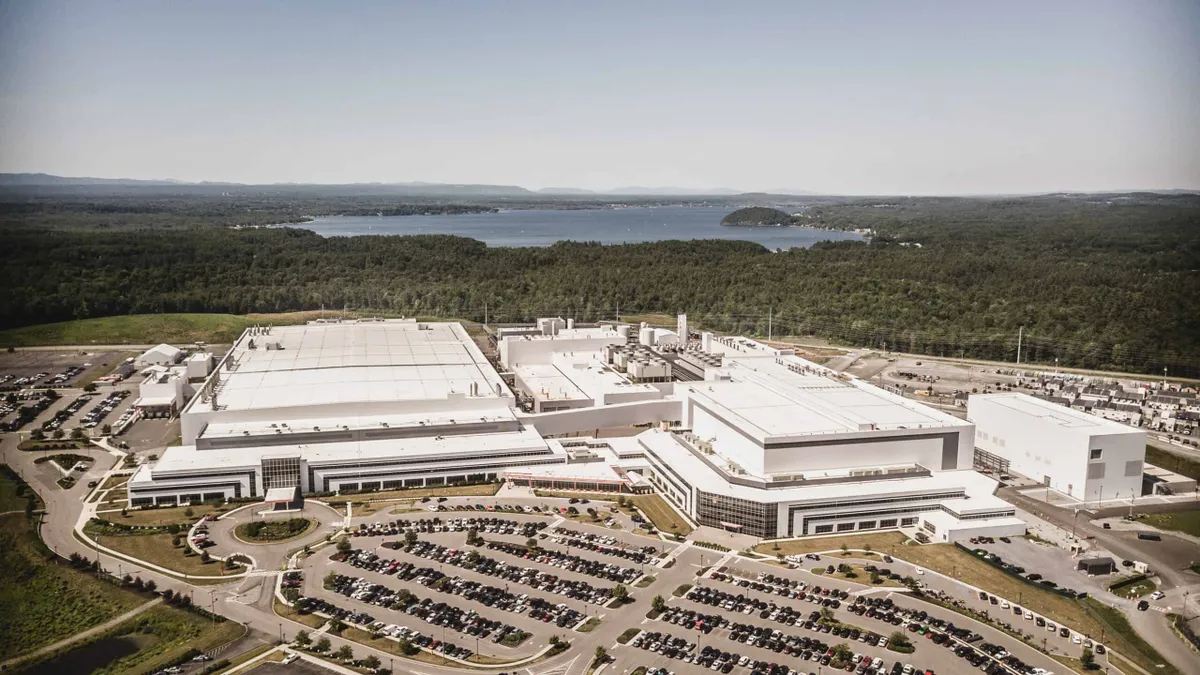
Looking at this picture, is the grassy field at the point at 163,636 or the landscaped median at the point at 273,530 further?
the landscaped median at the point at 273,530

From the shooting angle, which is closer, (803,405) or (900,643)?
(900,643)

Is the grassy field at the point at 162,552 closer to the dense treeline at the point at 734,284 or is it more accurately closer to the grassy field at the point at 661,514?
the grassy field at the point at 661,514

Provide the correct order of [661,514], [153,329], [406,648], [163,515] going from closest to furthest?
[406,648] < [163,515] < [661,514] < [153,329]

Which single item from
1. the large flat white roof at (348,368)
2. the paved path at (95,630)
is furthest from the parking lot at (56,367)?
the paved path at (95,630)

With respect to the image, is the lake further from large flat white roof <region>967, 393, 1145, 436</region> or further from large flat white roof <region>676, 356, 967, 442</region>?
large flat white roof <region>967, 393, 1145, 436</region>

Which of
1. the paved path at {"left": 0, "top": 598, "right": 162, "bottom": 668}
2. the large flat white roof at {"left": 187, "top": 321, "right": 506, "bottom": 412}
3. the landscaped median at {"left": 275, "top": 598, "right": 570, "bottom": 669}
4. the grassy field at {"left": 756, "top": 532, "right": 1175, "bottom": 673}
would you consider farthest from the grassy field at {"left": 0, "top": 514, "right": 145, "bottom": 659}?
the grassy field at {"left": 756, "top": 532, "right": 1175, "bottom": 673}

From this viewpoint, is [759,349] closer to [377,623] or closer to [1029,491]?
[1029,491]

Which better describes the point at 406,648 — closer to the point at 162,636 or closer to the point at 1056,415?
the point at 162,636

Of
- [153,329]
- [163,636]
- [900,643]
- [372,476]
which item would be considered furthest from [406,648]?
[153,329]
